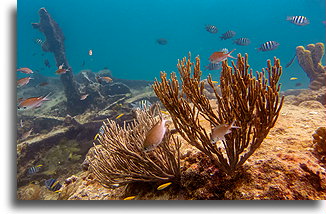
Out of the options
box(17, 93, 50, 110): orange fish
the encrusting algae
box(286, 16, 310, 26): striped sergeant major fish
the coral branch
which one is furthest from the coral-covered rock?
the encrusting algae

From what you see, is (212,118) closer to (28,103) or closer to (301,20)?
(28,103)

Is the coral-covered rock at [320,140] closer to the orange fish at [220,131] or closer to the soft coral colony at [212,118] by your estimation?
the soft coral colony at [212,118]

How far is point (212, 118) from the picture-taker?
5.52 feet

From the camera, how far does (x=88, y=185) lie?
306 cm

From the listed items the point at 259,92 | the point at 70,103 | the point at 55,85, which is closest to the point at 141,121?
the point at 259,92

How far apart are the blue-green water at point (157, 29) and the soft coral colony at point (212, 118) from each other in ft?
191

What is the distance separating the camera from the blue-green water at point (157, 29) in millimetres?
60013

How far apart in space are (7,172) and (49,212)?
914mm

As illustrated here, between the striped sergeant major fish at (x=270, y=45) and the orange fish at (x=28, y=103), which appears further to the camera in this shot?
the striped sergeant major fish at (x=270, y=45)

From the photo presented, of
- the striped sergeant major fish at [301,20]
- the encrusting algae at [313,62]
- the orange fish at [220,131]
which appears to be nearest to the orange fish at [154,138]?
the orange fish at [220,131]

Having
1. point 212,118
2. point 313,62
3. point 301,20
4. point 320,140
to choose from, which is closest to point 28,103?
point 212,118

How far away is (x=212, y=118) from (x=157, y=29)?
99104 mm

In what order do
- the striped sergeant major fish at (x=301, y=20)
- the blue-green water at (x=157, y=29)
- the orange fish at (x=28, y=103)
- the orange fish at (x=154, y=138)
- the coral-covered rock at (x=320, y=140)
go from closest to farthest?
the orange fish at (x=154, y=138), the coral-covered rock at (x=320, y=140), the orange fish at (x=28, y=103), the striped sergeant major fish at (x=301, y=20), the blue-green water at (x=157, y=29)
